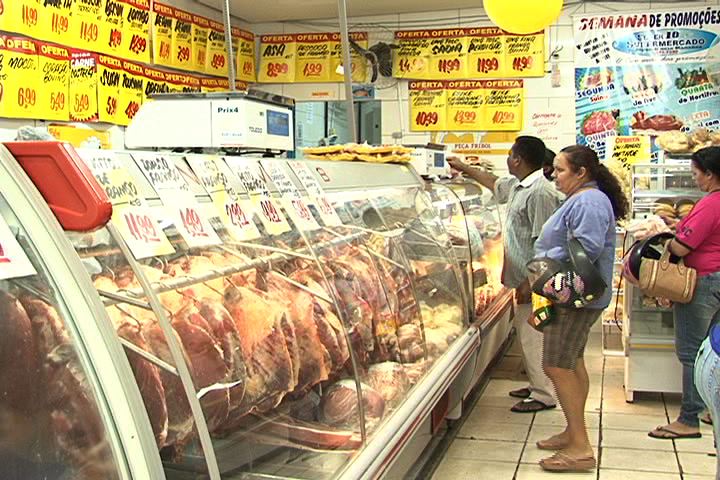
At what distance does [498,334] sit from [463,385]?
1164mm

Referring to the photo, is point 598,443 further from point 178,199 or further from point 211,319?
point 178,199

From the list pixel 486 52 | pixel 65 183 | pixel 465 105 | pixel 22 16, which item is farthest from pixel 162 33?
pixel 65 183

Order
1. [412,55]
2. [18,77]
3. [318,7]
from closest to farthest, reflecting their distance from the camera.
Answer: [18,77], [318,7], [412,55]

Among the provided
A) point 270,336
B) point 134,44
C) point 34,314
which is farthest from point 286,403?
point 134,44

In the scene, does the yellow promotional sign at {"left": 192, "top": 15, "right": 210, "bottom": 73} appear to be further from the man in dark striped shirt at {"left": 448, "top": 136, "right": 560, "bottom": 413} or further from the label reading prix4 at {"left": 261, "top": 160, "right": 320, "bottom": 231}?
the label reading prix4 at {"left": 261, "top": 160, "right": 320, "bottom": 231}

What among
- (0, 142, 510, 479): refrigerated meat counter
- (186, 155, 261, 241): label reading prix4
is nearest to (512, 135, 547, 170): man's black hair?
(0, 142, 510, 479): refrigerated meat counter

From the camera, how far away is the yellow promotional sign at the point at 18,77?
5922 millimetres

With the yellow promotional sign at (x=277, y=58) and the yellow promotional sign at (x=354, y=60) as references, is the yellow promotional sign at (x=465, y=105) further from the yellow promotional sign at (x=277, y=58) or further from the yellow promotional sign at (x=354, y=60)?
the yellow promotional sign at (x=277, y=58)

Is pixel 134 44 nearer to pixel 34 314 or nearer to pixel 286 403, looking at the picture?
pixel 286 403

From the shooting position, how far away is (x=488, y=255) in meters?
6.21

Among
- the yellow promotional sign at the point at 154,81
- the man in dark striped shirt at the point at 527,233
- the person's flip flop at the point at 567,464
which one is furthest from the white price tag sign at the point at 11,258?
the yellow promotional sign at the point at 154,81

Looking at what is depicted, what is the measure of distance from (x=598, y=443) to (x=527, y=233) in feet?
4.56

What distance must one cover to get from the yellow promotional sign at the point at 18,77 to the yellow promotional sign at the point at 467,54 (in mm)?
4678

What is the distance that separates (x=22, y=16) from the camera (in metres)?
6.02
